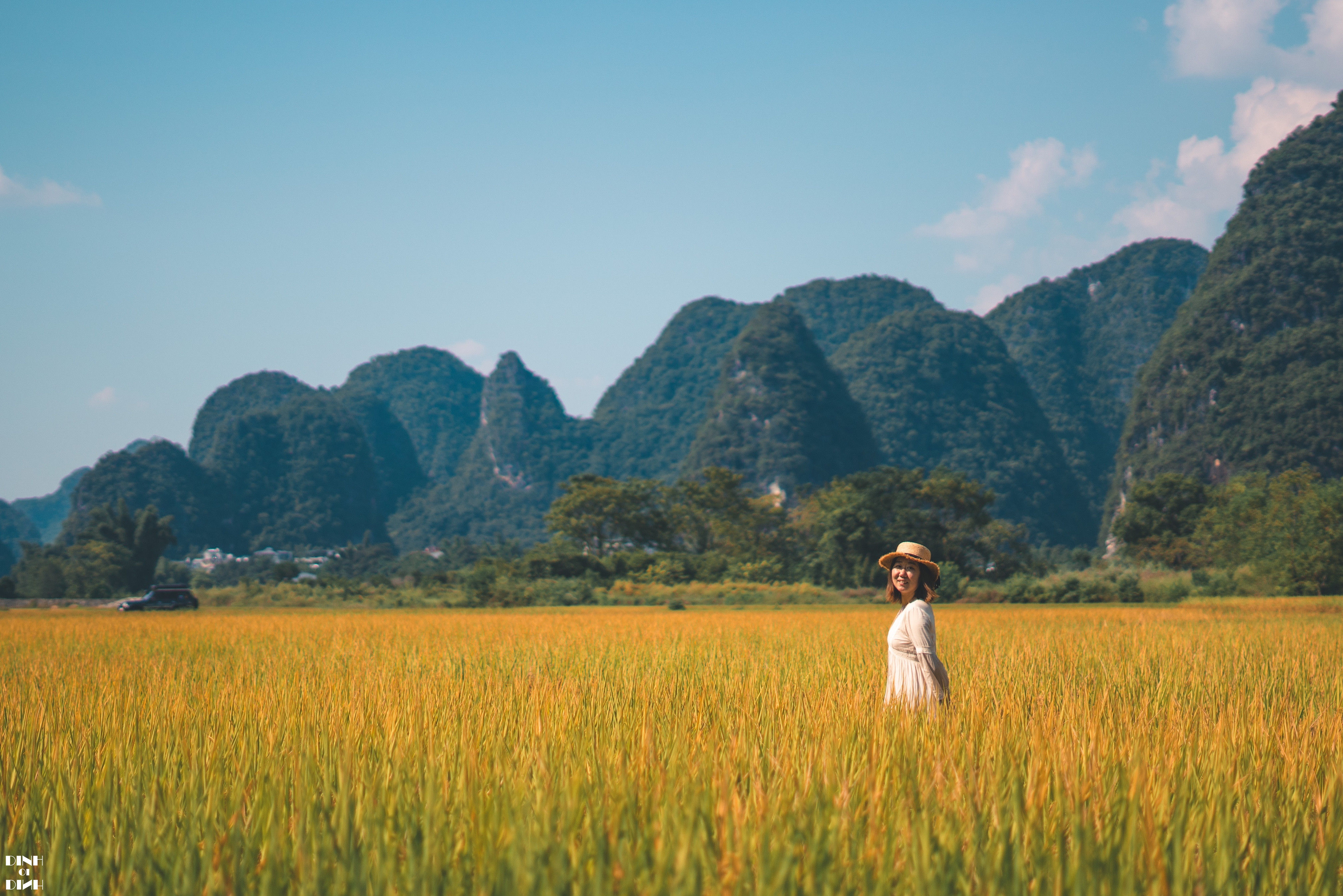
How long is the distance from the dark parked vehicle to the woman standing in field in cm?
2531

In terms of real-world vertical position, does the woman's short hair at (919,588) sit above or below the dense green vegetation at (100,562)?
above

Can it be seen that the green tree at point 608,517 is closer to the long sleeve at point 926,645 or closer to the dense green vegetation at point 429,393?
the long sleeve at point 926,645

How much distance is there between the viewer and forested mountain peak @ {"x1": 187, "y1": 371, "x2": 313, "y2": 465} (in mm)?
108875

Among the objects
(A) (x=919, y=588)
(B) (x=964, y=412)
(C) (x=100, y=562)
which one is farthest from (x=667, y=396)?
(A) (x=919, y=588)

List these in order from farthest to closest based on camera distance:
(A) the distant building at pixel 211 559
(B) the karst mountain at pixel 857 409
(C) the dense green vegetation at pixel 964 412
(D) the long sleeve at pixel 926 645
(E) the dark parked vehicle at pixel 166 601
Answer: (C) the dense green vegetation at pixel 964 412, (A) the distant building at pixel 211 559, (B) the karst mountain at pixel 857 409, (E) the dark parked vehicle at pixel 166 601, (D) the long sleeve at pixel 926 645

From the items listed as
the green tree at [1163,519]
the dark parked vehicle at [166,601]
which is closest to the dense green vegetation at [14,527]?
the dark parked vehicle at [166,601]

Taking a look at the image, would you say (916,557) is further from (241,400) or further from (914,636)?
(241,400)

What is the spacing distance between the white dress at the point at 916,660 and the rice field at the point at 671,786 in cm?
21

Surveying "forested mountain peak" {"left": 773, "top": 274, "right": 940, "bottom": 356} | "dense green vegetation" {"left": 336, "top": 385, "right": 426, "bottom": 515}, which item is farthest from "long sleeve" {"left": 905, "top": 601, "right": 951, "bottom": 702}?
"forested mountain peak" {"left": 773, "top": 274, "right": 940, "bottom": 356}

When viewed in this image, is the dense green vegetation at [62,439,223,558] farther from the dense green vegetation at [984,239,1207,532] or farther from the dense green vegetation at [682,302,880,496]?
the dense green vegetation at [984,239,1207,532]

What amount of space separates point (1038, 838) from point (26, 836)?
274cm

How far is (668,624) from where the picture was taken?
45.9 ft

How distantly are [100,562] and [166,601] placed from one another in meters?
17.9

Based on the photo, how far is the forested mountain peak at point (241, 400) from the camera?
108875 millimetres
